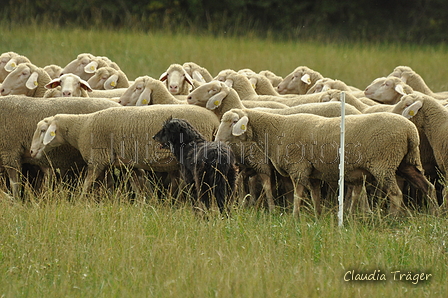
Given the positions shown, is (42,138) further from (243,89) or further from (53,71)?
(53,71)

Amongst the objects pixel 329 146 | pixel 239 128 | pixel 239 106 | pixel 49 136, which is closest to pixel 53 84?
pixel 49 136

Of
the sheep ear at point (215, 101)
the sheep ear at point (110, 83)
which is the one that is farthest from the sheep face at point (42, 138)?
the sheep ear at point (110, 83)

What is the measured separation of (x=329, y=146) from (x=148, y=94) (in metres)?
2.43

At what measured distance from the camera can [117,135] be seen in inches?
268

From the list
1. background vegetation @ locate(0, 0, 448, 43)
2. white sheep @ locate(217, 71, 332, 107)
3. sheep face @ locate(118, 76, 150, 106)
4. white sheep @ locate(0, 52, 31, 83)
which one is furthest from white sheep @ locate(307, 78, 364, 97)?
background vegetation @ locate(0, 0, 448, 43)

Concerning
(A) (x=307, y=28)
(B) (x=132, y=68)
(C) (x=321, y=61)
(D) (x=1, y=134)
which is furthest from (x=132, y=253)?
(A) (x=307, y=28)

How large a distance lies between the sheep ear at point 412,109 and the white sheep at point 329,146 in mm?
728

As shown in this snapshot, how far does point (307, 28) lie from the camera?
74.3 ft

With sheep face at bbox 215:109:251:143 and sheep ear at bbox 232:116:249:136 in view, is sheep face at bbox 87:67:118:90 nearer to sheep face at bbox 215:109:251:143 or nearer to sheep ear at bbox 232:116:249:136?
sheep face at bbox 215:109:251:143

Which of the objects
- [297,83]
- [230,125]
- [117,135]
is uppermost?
[230,125]

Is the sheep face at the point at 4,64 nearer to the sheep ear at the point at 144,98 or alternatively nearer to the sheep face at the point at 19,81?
the sheep face at the point at 19,81

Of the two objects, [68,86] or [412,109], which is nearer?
[412,109]

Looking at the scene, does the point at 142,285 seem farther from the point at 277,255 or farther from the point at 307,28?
the point at 307,28

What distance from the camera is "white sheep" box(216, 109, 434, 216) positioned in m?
5.95
